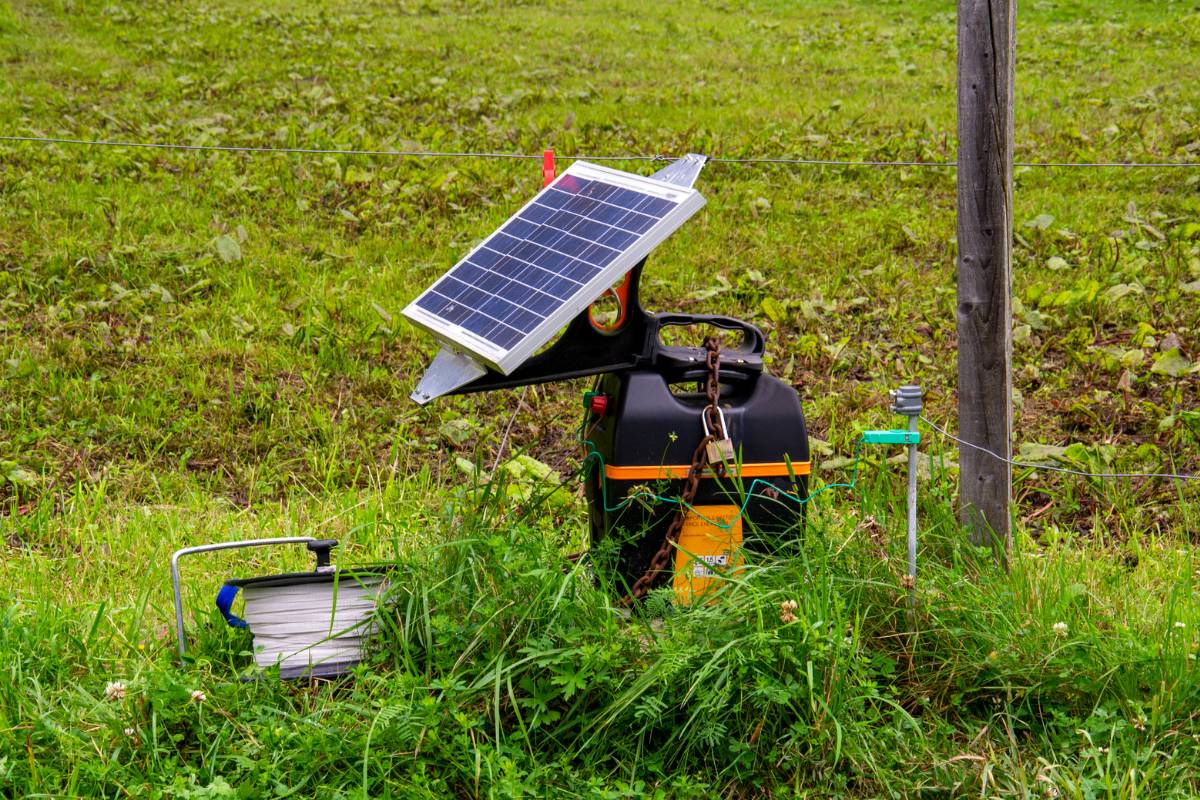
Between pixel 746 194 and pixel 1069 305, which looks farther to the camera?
pixel 746 194

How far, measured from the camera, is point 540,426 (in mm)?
5613

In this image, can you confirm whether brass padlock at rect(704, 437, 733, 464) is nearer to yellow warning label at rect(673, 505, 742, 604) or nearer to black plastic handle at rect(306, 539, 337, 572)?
yellow warning label at rect(673, 505, 742, 604)

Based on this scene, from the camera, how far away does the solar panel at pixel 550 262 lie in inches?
122

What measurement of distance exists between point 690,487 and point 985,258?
1.14 m

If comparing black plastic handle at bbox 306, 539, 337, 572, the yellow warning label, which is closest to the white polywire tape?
black plastic handle at bbox 306, 539, 337, 572

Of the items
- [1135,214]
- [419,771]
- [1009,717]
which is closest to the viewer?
[419,771]

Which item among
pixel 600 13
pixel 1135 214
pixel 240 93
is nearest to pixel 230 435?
pixel 1135 214

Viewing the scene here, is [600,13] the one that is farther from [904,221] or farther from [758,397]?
[758,397]

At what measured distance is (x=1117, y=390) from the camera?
561 centimetres

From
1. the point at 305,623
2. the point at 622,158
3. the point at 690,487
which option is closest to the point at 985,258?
the point at 690,487

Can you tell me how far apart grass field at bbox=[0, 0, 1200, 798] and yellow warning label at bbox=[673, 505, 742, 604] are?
0.61ft

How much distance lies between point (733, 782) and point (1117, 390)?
11.9 feet

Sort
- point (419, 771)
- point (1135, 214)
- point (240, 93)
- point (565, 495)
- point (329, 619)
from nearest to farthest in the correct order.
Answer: point (419, 771) < point (329, 619) < point (565, 495) < point (1135, 214) < point (240, 93)

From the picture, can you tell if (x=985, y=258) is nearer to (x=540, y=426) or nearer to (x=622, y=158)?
(x=622, y=158)
